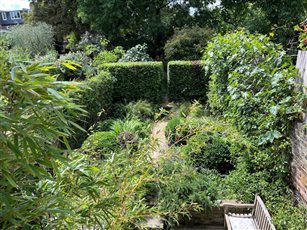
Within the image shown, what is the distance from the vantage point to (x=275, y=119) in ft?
9.46

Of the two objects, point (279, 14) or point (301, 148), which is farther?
point (279, 14)

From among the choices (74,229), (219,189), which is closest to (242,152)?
(219,189)

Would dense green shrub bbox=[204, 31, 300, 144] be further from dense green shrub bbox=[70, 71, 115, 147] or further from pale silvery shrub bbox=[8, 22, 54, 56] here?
pale silvery shrub bbox=[8, 22, 54, 56]

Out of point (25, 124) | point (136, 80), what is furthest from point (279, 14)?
point (25, 124)

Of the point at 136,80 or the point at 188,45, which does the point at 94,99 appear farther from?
the point at 188,45

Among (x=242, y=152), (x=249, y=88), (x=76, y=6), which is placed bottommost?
(x=242, y=152)

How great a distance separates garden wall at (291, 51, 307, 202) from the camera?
2.57 meters

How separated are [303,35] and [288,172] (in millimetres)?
1582

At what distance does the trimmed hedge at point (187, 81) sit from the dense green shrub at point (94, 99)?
1.84 m

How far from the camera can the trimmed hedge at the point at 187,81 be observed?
24.4ft

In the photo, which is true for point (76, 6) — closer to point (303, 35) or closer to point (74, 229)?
point (303, 35)

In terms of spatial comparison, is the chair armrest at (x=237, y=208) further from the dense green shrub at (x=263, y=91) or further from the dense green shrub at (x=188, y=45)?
the dense green shrub at (x=188, y=45)

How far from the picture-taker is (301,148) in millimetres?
2658

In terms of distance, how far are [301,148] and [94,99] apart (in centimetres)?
414
